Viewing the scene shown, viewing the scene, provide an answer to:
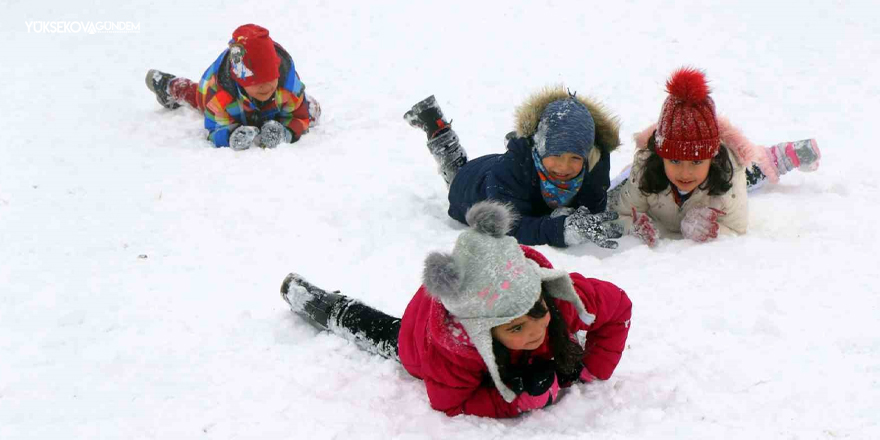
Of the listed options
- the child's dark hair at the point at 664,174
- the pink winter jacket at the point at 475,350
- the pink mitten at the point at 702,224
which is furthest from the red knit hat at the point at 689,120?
the pink winter jacket at the point at 475,350

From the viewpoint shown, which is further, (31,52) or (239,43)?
(31,52)

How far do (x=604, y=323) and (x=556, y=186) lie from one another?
1463 mm

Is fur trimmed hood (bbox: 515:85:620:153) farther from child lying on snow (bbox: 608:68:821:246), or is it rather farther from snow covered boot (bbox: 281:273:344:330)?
snow covered boot (bbox: 281:273:344:330)

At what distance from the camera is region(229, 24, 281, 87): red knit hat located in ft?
18.3

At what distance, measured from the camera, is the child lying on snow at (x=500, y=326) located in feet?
8.06

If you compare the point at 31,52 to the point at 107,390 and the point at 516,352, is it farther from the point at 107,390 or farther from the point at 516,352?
the point at 516,352

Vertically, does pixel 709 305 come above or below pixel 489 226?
below

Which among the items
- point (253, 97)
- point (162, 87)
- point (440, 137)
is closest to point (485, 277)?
point (440, 137)

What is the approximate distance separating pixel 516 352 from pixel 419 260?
1410 millimetres

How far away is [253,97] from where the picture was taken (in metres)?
5.86

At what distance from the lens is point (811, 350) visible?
2.98m

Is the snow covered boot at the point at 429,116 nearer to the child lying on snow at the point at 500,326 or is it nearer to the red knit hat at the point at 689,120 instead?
the red knit hat at the point at 689,120

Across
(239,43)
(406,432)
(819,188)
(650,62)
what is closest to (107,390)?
(406,432)

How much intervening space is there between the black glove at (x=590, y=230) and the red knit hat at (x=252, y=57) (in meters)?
2.72
